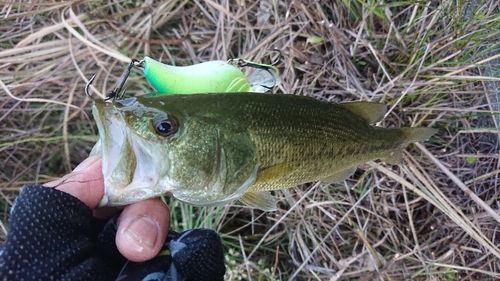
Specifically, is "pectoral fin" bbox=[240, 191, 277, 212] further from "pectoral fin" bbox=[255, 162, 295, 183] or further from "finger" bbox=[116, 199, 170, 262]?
"finger" bbox=[116, 199, 170, 262]

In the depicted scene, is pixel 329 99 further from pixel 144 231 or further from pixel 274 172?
pixel 144 231

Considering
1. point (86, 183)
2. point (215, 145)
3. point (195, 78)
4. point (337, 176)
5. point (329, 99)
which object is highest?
point (195, 78)

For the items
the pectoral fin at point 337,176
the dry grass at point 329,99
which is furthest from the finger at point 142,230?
the dry grass at point 329,99

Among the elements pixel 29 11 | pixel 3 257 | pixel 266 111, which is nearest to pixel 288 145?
pixel 266 111

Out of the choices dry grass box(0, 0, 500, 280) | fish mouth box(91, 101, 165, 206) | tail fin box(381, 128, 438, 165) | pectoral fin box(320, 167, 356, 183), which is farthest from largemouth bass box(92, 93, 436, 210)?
dry grass box(0, 0, 500, 280)

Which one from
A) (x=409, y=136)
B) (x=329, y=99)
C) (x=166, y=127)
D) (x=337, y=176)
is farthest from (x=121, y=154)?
(x=329, y=99)

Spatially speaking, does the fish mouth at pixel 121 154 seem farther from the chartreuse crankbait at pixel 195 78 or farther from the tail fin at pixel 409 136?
the tail fin at pixel 409 136
